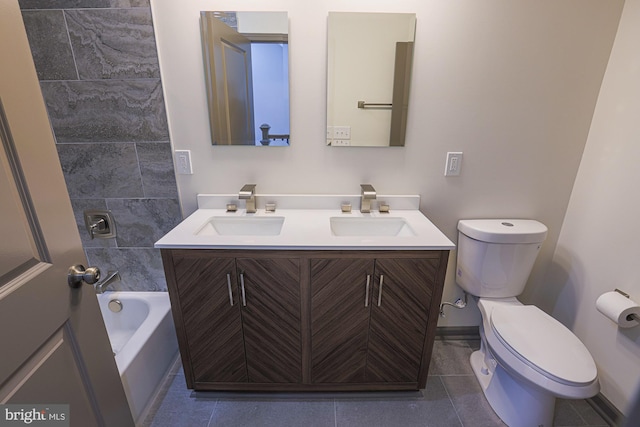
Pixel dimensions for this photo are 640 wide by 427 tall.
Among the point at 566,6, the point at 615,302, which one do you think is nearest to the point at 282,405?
the point at 615,302

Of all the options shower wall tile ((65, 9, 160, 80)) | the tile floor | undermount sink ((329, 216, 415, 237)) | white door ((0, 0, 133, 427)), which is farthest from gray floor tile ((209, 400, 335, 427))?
shower wall tile ((65, 9, 160, 80))

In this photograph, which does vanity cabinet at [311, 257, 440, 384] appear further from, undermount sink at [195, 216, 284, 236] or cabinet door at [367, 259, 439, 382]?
undermount sink at [195, 216, 284, 236]

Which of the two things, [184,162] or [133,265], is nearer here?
[184,162]

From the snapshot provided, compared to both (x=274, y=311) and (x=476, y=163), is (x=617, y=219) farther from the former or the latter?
(x=274, y=311)

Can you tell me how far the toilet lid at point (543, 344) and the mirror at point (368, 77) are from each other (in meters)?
0.99

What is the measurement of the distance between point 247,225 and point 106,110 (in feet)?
2.86

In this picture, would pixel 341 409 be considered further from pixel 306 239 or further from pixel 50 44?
pixel 50 44

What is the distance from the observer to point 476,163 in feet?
5.26

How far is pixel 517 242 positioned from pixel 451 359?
0.79 meters

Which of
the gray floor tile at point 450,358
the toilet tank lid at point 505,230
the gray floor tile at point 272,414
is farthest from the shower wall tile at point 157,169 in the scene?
the gray floor tile at point 450,358

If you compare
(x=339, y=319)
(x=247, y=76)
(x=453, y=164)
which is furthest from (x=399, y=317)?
(x=247, y=76)

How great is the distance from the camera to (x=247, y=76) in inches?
57.6

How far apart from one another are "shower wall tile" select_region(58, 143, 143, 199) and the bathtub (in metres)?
0.62

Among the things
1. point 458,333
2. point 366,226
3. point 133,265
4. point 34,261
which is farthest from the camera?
point 458,333
